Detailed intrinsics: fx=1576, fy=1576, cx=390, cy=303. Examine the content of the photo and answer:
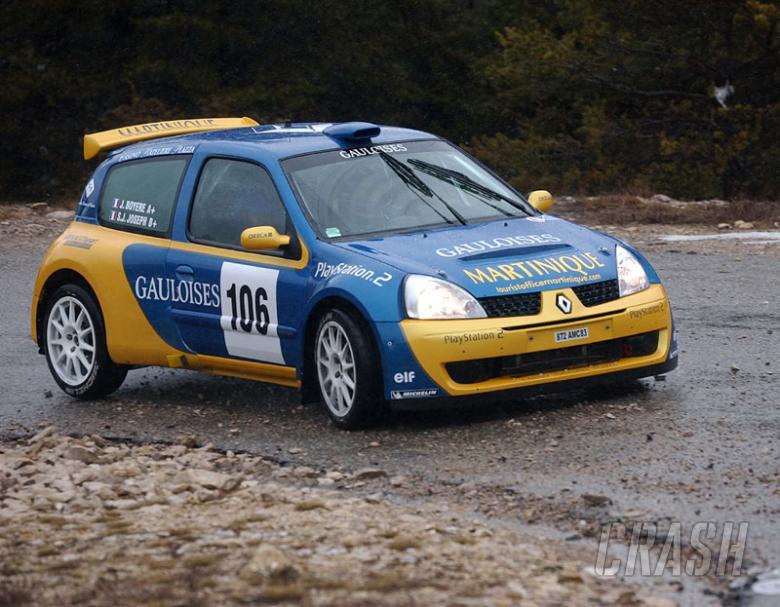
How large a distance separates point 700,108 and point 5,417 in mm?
24148

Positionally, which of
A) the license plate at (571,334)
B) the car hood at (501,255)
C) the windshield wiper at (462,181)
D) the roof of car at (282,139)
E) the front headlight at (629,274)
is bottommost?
the license plate at (571,334)

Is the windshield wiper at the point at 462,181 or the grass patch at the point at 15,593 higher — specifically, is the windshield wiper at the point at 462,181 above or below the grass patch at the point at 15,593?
above

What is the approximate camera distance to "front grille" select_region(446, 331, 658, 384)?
7.97m

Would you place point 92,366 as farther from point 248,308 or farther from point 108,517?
point 108,517

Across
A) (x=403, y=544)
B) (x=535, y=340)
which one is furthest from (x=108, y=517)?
(x=535, y=340)

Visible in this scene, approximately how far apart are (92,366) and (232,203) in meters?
1.48

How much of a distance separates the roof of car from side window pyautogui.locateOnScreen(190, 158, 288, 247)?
0.16 meters

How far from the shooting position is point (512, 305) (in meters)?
8.02

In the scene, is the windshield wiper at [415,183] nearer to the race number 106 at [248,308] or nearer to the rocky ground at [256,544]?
the race number 106 at [248,308]

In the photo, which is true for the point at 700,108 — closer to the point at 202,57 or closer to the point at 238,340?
the point at 202,57

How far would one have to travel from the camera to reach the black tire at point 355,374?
8.02 m

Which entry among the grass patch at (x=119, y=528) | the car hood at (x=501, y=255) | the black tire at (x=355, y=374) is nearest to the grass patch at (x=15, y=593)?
the grass patch at (x=119, y=528)

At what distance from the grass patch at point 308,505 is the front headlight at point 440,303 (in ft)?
5.59

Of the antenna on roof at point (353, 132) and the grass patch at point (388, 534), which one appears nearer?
the grass patch at point (388, 534)
